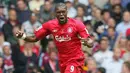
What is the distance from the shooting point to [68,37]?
11008 mm

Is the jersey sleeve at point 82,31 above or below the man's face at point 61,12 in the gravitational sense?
below

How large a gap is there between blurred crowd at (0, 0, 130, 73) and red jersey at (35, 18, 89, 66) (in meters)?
2.87

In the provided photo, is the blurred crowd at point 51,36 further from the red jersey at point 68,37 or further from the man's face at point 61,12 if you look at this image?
the man's face at point 61,12

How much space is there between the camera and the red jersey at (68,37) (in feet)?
36.0

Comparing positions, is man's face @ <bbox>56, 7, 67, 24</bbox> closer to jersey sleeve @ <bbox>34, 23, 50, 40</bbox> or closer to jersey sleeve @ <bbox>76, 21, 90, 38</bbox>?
jersey sleeve @ <bbox>76, 21, 90, 38</bbox>

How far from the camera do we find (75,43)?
1107 centimetres

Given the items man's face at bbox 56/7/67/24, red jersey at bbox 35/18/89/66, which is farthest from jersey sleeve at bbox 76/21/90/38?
man's face at bbox 56/7/67/24

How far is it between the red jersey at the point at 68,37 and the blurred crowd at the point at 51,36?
9.40 ft

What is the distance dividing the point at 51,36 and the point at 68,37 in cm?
546

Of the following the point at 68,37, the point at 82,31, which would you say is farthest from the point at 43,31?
the point at 82,31

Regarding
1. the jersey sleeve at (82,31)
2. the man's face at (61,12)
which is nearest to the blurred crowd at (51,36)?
the jersey sleeve at (82,31)

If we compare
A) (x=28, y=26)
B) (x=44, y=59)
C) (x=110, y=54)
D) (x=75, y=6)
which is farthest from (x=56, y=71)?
(x=75, y=6)

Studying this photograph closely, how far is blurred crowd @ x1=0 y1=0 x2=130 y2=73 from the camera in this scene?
14867mm

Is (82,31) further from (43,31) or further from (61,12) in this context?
(43,31)
